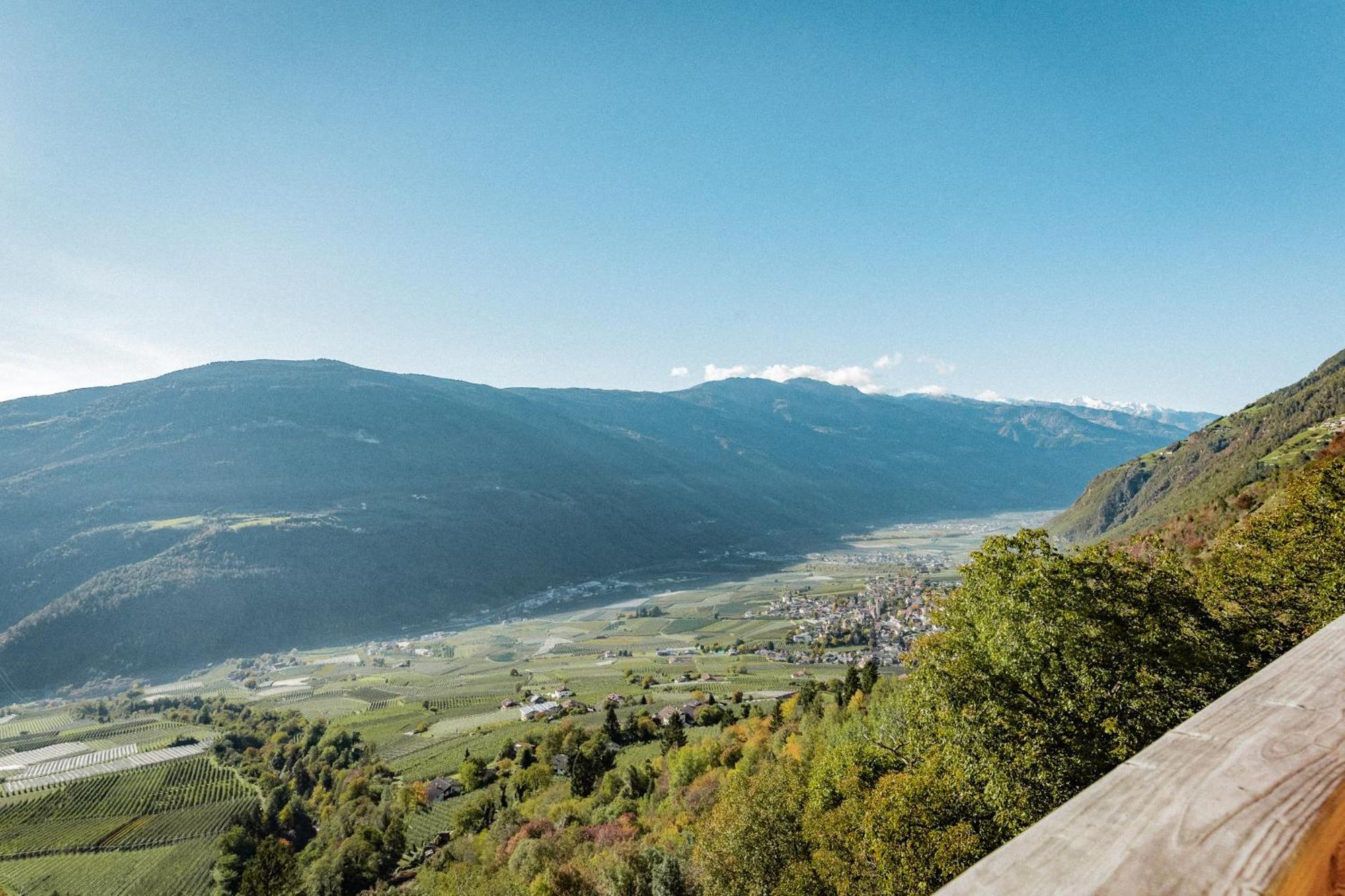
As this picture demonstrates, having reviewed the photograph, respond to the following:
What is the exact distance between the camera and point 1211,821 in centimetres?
140

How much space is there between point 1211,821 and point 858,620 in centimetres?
13422

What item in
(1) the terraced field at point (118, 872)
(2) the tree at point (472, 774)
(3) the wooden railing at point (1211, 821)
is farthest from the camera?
(2) the tree at point (472, 774)

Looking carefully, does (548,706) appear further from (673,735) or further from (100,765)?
(100,765)

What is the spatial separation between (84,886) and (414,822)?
3072 centimetres

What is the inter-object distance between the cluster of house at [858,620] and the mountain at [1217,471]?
3876cm

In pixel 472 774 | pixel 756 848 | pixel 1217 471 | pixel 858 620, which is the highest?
pixel 1217 471

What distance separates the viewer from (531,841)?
39250 millimetres

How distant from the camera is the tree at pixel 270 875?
157 ft

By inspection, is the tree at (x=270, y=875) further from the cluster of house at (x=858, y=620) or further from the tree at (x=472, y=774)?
the cluster of house at (x=858, y=620)

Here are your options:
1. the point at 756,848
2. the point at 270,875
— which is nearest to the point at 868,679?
the point at 756,848

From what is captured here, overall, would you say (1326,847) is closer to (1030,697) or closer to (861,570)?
(1030,697)

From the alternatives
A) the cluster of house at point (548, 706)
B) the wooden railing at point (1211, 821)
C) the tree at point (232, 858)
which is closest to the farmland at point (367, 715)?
the cluster of house at point (548, 706)

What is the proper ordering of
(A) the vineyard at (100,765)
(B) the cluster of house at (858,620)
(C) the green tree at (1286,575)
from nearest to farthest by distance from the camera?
1. (C) the green tree at (1286,575)
2. (A) the vineyard at (100,765)
3. (B) the cluster of house at (858,620)

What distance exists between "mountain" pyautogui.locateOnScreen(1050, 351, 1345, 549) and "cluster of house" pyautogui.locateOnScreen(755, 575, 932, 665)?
38.8m
